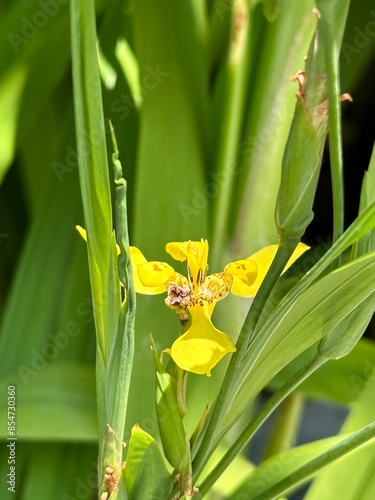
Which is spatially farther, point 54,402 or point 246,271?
point 54,402

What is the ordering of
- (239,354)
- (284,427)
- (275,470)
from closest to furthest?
(239,354) < (275,470) < (284,427)

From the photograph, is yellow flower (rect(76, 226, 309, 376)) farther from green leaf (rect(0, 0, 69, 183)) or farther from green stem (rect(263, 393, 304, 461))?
green stem (rect(263, 393, 304, 461))

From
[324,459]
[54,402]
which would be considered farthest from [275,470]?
[54,402]

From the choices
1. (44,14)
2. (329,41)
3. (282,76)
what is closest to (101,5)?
(44,14)

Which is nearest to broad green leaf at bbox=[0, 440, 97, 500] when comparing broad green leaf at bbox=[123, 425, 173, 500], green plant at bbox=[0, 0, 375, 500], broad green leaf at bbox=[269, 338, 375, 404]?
green plant at bbox=[0, 0, 375, 500]

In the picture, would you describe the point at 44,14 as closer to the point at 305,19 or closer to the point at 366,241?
the point at 305,19

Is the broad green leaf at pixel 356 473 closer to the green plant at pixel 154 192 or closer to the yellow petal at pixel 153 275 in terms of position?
the green plant at pixel 154 192

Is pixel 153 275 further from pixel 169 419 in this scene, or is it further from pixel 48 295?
pixel 48 295
